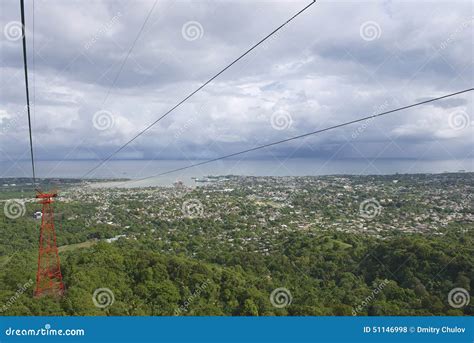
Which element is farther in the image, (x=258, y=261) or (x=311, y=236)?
(x=311, y=236)

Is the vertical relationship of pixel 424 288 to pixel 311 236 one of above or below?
A: below

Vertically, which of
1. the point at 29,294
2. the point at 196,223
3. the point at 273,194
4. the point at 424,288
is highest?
the point at 273,194

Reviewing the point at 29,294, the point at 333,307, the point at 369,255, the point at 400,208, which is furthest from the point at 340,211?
the point at 29,294

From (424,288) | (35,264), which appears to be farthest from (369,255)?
(35,264)

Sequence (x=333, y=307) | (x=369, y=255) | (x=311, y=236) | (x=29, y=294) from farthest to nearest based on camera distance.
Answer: (x=311, y=236) < (x=369, y=255) < (x=333, y=307) < (x=29, y=294)

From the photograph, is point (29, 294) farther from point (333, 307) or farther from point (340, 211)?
point (340, 211)

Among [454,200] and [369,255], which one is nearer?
[369,255]

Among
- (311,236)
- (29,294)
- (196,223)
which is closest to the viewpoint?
(29,294)

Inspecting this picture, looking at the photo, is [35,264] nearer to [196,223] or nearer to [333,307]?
[333,307]

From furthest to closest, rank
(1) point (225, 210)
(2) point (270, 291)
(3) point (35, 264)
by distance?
(1) point (225, 210), (3) point (35, 264), (2) point (270, 291)
